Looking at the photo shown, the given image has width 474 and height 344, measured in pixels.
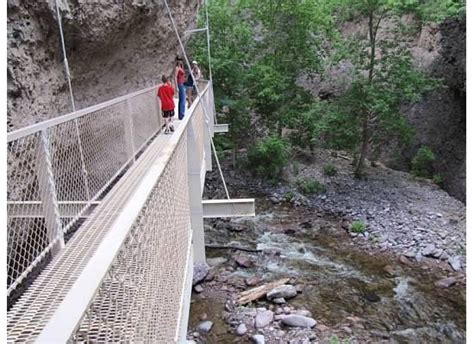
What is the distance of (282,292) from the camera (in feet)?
24.5

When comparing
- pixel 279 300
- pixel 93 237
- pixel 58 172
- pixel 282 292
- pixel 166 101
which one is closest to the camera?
pixel 93 237

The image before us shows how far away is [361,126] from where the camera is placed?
14.3m

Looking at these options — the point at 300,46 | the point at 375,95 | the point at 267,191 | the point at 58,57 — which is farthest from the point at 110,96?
the point at 300,46

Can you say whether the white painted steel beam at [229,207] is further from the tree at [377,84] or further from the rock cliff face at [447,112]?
the rock cliff face at [447,112]

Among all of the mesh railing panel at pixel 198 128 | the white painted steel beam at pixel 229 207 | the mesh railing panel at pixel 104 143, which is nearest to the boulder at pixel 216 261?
the white painted steel beam at pixel 229 207

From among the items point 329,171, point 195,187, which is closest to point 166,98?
point 195,187

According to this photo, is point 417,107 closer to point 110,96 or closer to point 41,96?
point 110,96

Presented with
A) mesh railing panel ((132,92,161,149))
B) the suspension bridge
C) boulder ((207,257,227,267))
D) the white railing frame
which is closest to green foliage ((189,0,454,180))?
boulder ((207,257,227,267))

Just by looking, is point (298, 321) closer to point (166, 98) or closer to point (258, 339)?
point (258, 339)

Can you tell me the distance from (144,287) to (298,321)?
5.33 meters

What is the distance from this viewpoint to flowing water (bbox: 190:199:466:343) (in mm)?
6711

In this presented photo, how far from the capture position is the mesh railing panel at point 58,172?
2684mm

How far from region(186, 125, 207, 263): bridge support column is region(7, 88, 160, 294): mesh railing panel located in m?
0.91

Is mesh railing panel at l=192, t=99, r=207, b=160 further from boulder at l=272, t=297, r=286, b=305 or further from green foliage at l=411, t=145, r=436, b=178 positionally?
green foliage at l=411, t=145, r=436, b=178
